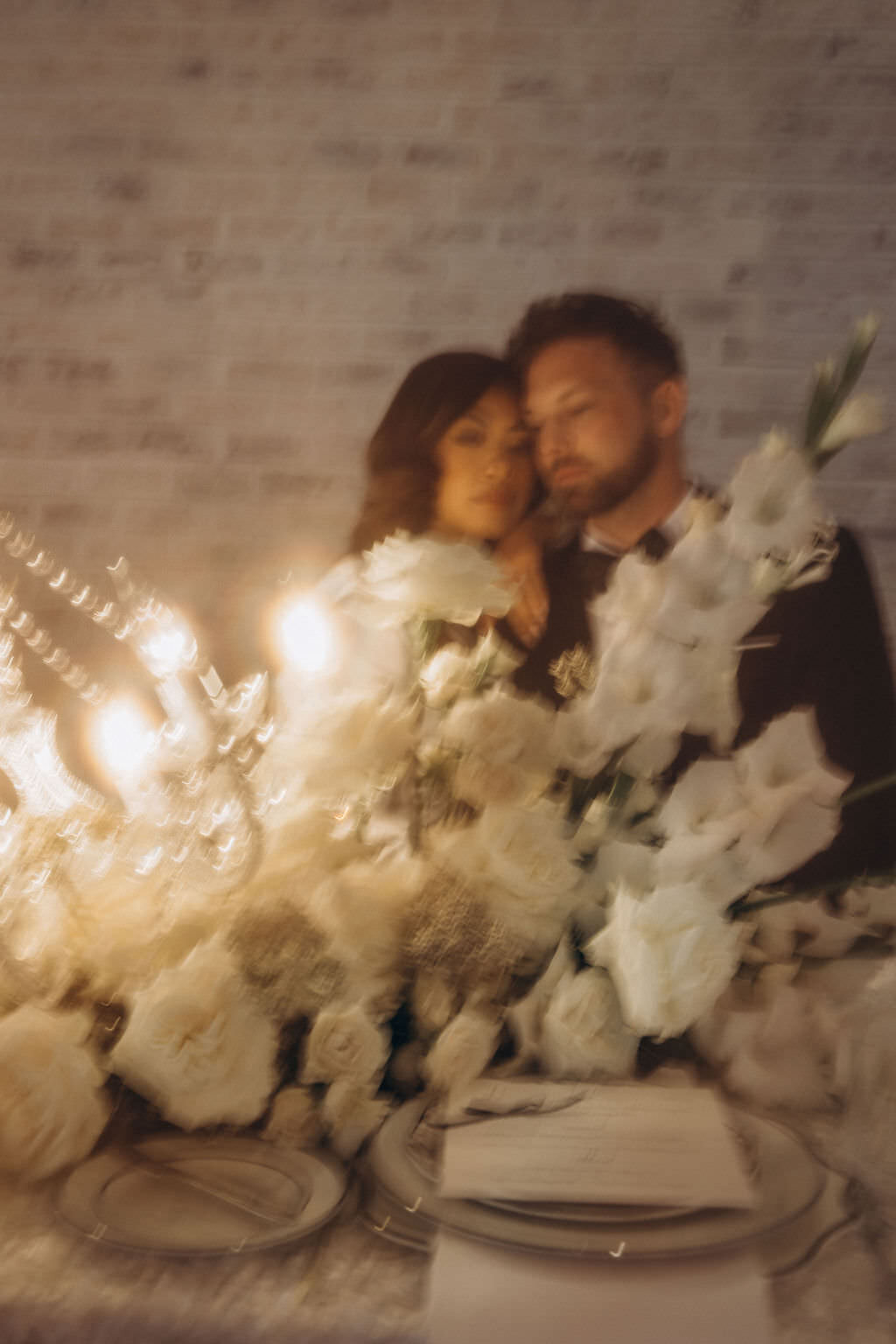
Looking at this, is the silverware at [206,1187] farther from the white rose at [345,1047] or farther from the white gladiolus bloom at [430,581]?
the white gladiolus bloom at [430,581]

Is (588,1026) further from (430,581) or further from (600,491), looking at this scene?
(600,491)

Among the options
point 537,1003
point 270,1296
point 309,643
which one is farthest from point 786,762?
point 270,1296

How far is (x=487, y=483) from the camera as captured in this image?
163 centimetres

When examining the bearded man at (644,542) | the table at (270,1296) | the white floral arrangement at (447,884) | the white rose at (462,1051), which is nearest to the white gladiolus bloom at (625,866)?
the white floral arrangement at (447,884)

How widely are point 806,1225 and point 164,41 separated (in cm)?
195

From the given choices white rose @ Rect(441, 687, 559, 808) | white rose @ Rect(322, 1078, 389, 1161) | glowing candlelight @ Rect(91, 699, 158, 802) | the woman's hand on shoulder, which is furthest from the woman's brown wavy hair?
white rose @ Rect(322, 1078, 389, 1161)

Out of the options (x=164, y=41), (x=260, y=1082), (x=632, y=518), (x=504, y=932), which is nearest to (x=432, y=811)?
(x=504, y=932)

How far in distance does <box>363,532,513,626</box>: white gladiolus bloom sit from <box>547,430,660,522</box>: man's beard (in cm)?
94

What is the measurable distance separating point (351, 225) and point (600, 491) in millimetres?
625

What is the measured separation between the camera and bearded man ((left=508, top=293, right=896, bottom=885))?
5.13 feet

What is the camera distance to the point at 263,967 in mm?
642

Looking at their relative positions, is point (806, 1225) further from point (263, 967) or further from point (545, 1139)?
point (263, 967)

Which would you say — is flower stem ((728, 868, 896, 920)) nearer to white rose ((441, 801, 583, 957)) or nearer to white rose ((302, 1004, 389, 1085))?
white rose ((441, 801, 583, 957))

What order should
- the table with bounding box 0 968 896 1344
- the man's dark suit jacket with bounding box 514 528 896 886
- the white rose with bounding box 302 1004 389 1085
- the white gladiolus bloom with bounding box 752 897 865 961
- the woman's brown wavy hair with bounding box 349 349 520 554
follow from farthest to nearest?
the woman's brown wavy hair with bounding box 349 349 520 554 < the man's dark suit jacket with bounding box 514 528 896 886 < the white gladiolus bloom with bounding box 752 897 865 961 < the white rose with bounding box 302 1004 389 1085 < the table with bounding box 0 968 896 1344
